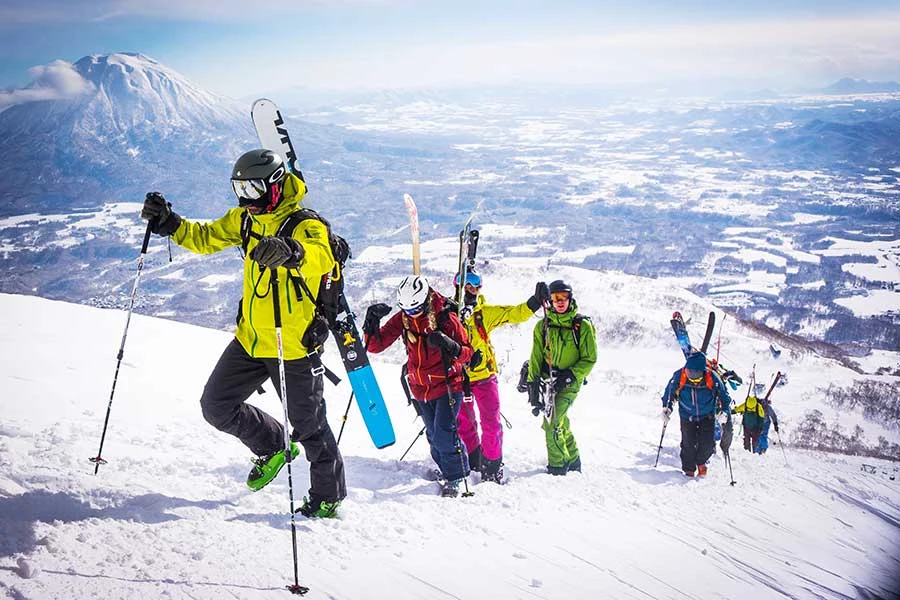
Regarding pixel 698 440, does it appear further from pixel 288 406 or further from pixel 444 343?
pixel 288 406

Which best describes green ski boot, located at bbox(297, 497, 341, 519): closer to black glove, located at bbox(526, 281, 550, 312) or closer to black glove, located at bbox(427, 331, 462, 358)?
black glove, located at bbox(427, 331, 462, 358)

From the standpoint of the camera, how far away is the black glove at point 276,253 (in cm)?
346

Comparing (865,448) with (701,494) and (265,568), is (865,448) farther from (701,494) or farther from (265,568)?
(265,568)

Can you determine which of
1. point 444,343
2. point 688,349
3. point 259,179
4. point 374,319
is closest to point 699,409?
point 688,349

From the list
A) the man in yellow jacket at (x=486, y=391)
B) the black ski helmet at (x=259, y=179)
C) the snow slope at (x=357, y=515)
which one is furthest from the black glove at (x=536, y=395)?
the black ski helmet at (x=259, y=179)

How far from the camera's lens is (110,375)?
7.45 m

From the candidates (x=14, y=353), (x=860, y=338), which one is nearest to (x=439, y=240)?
(x=860, y=338)

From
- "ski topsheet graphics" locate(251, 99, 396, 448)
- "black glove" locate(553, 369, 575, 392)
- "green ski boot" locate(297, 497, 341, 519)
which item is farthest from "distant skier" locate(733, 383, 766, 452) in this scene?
"green ski boot" locate(297, 497, 341, 519)

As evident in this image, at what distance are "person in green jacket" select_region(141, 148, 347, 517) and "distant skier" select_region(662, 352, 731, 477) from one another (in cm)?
641

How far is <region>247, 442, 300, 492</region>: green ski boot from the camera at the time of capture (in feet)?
15.3

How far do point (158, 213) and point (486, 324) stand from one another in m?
3.95

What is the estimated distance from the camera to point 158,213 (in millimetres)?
4344

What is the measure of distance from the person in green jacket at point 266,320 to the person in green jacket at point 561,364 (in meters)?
3.90

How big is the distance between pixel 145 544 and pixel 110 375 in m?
4.78
